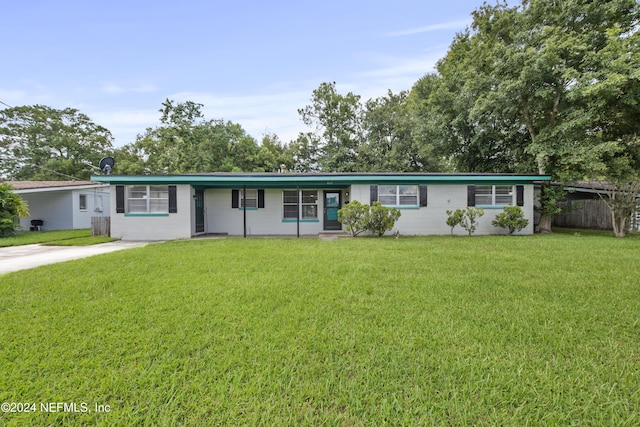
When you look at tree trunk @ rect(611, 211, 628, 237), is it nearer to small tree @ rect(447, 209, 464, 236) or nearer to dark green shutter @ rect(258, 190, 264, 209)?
small tree @ rect(447, 209, 464, 236)

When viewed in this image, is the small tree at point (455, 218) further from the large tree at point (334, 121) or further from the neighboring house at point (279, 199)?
the large tree at point (334, 121)

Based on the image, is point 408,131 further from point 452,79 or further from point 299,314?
point 299,314

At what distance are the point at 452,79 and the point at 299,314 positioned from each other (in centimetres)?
1556

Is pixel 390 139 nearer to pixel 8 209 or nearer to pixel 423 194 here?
pixel 423 194

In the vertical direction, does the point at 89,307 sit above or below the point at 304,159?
below

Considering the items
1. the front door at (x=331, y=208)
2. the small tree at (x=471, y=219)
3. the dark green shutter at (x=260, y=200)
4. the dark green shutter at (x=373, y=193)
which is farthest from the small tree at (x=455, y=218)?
the dark green shutter at (x=260, y=200)

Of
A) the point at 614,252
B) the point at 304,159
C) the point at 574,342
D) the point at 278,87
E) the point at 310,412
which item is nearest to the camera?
the point at 310,412

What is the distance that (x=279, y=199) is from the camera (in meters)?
12.4

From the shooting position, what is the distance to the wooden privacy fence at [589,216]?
13.7 meters

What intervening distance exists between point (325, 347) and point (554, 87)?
45.0 feet

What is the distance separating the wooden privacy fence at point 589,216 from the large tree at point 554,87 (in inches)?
144

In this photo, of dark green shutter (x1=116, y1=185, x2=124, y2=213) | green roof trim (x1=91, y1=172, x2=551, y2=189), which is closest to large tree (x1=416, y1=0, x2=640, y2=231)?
green roof trim (x1=91, y1=172, x2=551, y2=189)

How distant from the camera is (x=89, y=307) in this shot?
3.54m

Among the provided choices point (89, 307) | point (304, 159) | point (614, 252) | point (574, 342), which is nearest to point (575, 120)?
point (614, 252)
